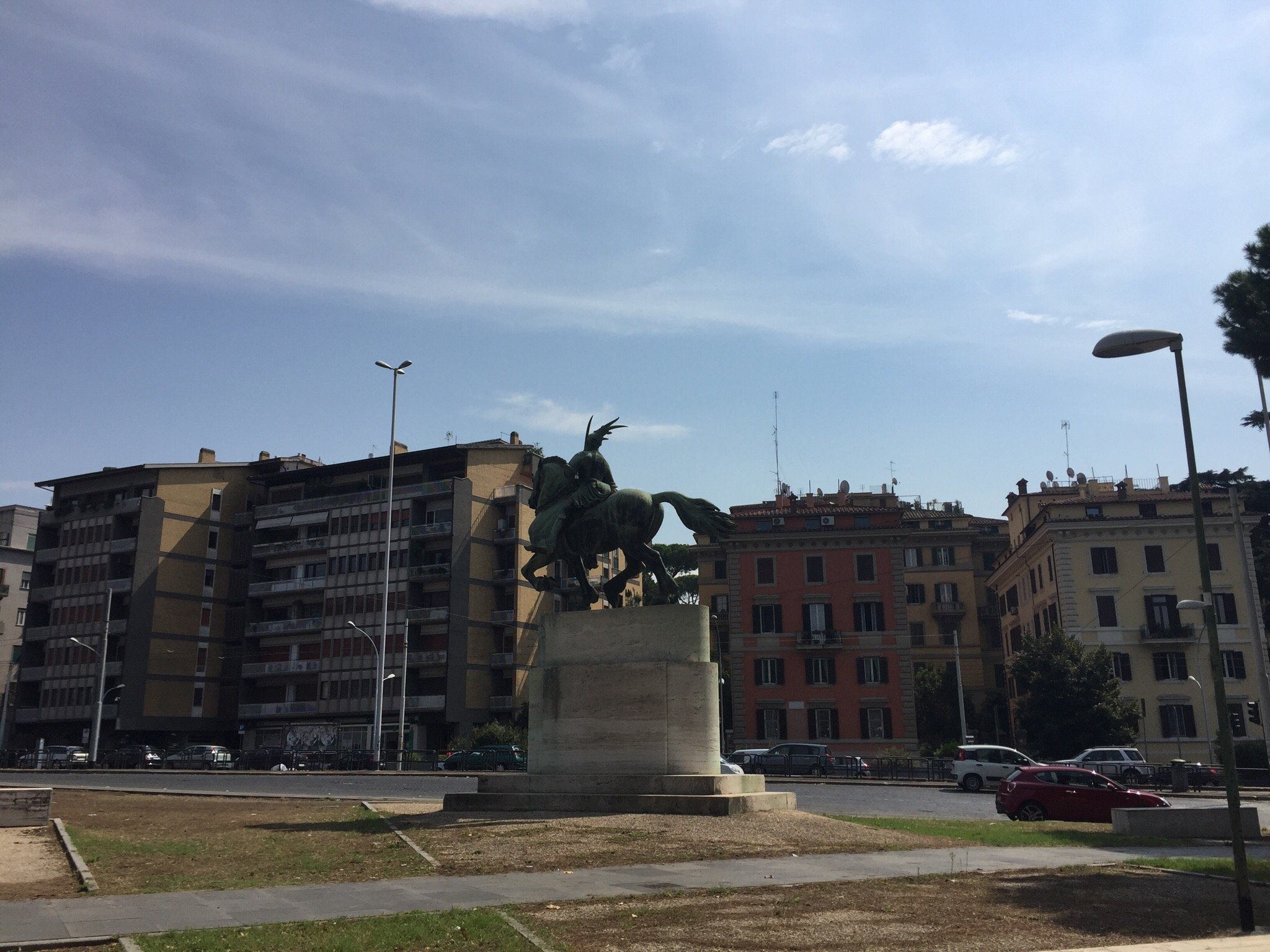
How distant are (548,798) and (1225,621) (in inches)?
2012

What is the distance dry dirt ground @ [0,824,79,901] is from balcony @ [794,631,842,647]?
2054 inches

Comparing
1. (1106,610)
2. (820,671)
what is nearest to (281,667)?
(820,671)

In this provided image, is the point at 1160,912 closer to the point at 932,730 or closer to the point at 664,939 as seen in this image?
the point at 664,939

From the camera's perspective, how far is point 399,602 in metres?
72.2

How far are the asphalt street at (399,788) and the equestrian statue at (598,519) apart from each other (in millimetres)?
7161

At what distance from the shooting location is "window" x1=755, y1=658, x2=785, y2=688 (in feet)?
218

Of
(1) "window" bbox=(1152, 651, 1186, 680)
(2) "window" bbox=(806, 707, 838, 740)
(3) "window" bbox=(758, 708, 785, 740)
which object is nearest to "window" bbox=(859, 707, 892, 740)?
(2) "window" bbox=(806, 707, 838, 740)

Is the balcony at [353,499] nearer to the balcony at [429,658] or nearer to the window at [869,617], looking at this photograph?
the balcony at [429,658]

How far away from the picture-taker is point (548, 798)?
18.9 m

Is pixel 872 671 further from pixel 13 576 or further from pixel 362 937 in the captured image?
pixel 13 576

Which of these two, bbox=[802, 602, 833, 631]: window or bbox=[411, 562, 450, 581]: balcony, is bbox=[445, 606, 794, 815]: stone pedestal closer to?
bbox=[802, 602, 833, 631]: window

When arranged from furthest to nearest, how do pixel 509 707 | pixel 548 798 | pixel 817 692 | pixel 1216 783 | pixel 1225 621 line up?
pixel 509 707 < pixel 817 692 < pixel 1225 621 < pixel 1216 783 < pixel 548 798

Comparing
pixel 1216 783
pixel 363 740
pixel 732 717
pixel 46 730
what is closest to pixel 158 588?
pixel 46 730

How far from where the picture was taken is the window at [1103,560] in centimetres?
6034
